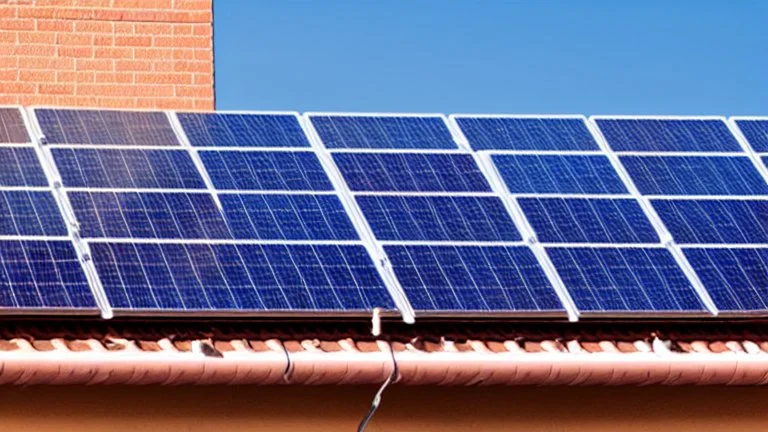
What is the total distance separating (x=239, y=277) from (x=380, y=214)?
1045 millimetres

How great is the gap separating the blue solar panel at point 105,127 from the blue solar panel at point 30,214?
0.83 meters

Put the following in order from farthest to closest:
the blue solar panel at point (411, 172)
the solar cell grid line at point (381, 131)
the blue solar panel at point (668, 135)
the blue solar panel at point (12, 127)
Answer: the blue solar panel at point (668, 135) < the solar cell grid line at point (381, 131) < the blue solar panel at point (12, 127) < the blue solar panel at point (411, 172)

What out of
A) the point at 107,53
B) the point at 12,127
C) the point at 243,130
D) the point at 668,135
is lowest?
the point at 12,127

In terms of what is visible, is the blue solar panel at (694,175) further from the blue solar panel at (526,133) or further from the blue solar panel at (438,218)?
the blue solar panel at (438,218)

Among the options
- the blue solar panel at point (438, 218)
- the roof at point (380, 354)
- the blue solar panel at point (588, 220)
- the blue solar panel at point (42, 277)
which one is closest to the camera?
the roof at point (380, 354)

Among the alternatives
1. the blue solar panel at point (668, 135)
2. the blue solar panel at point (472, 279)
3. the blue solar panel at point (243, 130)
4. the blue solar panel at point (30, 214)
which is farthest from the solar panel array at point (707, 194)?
the blue solar panel at point (30, 214)

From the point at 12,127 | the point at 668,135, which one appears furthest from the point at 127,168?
the point at 668,135

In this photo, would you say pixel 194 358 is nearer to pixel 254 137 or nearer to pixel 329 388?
pixel 329 388

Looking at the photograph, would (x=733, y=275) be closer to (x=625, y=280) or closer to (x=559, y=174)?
(x=625, y=280)

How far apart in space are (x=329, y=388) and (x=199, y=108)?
5.96m

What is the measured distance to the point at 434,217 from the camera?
29.3 feet

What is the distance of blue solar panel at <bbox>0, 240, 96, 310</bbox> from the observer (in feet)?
25.0

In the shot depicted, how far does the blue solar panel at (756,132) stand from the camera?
400 inches

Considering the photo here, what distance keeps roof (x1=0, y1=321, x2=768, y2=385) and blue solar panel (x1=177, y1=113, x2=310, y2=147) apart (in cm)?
193
